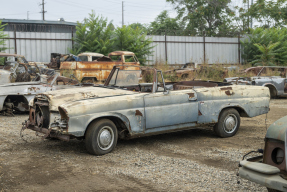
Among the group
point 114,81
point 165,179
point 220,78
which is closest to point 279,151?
point 165,179

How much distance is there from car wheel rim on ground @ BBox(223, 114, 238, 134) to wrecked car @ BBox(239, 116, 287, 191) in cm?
364

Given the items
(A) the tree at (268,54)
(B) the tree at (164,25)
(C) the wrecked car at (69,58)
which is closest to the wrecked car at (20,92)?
(C) the wrecked car at (69,58)

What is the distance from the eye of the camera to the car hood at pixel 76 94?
19.5 feet

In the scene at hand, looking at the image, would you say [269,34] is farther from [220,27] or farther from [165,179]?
[165,179]

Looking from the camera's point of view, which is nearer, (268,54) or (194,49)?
(268,54)

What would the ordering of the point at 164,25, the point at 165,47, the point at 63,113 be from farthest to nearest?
the point at 164,25
the point at 165,47
the point at 63,113

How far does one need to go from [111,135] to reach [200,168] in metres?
1.68

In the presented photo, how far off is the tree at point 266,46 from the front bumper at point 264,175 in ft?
70.8

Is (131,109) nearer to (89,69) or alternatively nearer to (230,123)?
(230,123)

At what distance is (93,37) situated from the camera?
71.6 feet

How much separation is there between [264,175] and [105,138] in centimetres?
314

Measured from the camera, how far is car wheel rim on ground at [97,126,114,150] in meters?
5.88

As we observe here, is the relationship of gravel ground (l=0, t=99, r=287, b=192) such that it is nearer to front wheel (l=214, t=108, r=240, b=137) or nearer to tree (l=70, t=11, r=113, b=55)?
front wheel (l=214, t=108, r=240, b=137)

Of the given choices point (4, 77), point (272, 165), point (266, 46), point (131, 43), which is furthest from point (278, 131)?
point (266, 46)
